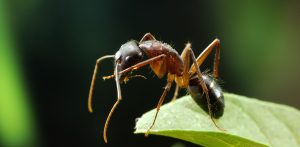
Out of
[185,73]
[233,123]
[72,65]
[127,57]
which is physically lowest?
[72,65]

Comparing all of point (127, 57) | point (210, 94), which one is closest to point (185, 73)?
point (210, 94)

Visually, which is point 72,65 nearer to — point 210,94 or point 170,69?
point 170,69

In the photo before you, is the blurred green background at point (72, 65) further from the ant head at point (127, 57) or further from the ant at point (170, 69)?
the ant head at point (127, 57)

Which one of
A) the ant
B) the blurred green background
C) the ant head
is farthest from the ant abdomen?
the blurred green background

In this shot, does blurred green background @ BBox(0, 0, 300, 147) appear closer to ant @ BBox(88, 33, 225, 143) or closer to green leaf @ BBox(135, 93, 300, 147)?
ant @ BBox(88, 33, 225, 143)

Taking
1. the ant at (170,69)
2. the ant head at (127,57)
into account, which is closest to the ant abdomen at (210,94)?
the ant at (170,69)

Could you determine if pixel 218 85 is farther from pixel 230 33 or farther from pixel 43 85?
pixel 230 33

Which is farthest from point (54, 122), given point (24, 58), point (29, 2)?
point (29, 2)
